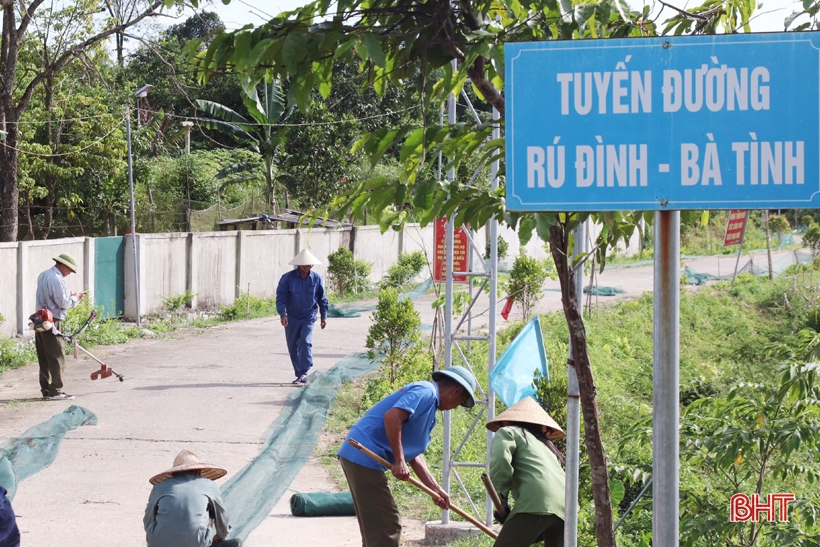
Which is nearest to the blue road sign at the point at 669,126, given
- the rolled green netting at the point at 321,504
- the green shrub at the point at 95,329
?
the rolled green netting at the point at 321,504

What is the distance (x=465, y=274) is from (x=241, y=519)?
7.92 feet

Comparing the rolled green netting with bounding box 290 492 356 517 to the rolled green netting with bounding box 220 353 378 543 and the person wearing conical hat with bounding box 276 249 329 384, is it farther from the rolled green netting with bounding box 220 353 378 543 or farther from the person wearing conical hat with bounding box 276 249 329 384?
the person wearing conical hat with bounding box 276 249 329 384

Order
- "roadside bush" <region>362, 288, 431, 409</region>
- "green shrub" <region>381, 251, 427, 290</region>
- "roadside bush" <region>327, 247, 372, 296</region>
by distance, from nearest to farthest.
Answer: "roadside bush" <region>362, 288, 431, 409</region> < "roadside bush" <region>327, 247, 372, 296</region> < "green shrub" <region>381, 251, 427, 290</region>

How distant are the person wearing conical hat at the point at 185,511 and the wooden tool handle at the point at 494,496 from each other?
1.44 metres

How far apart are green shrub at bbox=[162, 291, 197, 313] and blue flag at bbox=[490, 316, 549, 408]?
1209 cm

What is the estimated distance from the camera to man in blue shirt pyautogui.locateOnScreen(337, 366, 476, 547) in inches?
195

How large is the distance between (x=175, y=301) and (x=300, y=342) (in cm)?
691

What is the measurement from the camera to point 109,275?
16297mm

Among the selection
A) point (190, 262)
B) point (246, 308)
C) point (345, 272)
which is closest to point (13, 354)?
point (190, 262)

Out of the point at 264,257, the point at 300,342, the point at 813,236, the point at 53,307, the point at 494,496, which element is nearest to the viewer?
the point at 494,496

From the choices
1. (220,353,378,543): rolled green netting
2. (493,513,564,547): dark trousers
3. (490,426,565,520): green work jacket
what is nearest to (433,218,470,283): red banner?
(220,353,378,543): rolled green netting

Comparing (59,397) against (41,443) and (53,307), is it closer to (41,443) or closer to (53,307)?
(53,307)

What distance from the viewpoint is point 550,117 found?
6.82ft

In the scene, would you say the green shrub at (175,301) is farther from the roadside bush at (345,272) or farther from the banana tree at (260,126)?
the roadside bush at (345,272)
